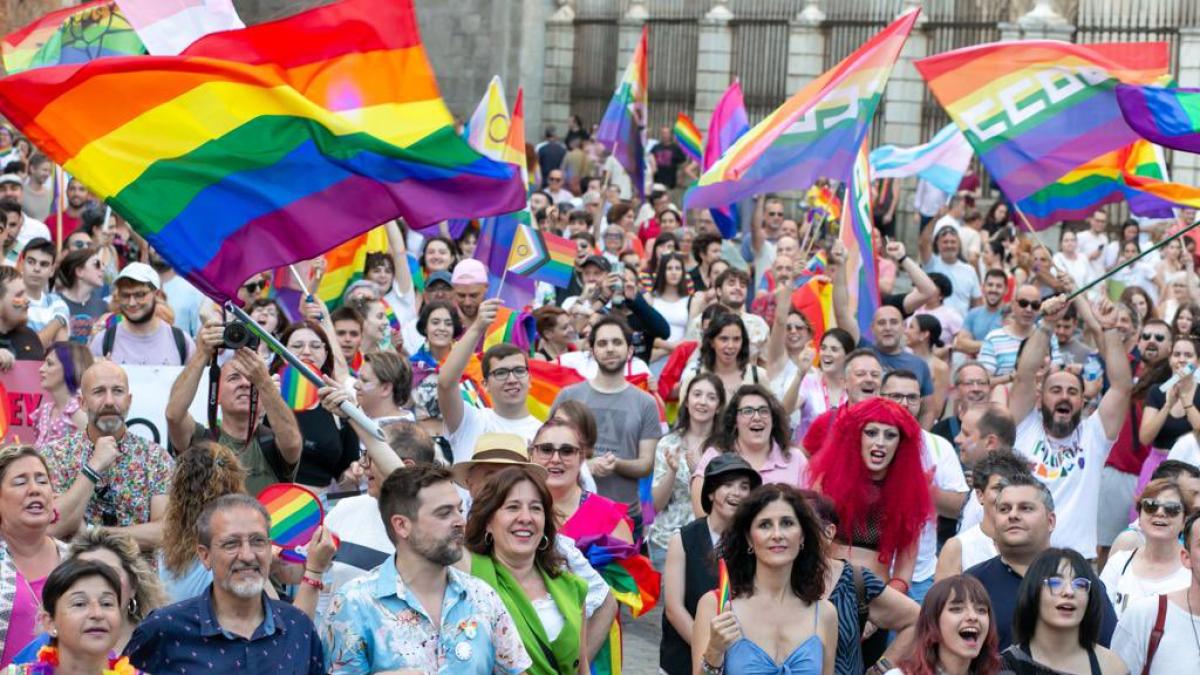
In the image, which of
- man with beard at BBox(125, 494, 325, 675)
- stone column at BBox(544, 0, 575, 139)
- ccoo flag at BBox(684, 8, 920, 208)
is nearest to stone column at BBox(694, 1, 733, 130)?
stone column at BBox(544, 0, 575, 139)

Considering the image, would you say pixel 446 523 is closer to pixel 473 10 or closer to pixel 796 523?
pixel 796 523

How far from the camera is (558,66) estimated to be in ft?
111

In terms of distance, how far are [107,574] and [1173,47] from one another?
71.5 ft

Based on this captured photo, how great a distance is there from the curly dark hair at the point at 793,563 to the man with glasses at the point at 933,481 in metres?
1.28

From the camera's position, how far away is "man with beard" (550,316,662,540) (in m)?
10.5

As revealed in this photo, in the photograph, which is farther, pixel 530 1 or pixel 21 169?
pixel 530 1

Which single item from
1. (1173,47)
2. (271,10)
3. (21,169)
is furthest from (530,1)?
(21,169)

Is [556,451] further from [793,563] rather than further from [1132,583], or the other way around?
[1132,583]

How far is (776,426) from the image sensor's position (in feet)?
30.8

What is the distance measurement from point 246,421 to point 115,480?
2.73 feet

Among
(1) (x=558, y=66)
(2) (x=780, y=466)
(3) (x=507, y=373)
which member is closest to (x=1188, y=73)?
(1) (x=558, y=66)

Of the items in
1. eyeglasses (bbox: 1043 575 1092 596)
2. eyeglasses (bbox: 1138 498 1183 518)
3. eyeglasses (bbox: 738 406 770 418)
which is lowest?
eyeglasses (bbox: 1138 498 1183 518)

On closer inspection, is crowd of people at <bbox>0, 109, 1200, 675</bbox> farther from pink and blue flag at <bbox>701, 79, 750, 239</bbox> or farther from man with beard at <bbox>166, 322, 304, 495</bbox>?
pink and blue flag at <bbox>701, 79, 750, 239</bbox>

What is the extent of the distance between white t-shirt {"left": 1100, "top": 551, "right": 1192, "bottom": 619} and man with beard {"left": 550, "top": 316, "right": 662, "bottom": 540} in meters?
2.72
